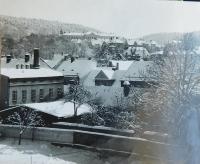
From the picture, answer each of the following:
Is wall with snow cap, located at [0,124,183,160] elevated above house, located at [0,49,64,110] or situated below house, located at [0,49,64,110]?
below

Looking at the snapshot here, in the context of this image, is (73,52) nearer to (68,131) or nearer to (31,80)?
(31,80)

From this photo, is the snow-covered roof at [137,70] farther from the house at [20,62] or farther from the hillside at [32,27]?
the house at [20,62]

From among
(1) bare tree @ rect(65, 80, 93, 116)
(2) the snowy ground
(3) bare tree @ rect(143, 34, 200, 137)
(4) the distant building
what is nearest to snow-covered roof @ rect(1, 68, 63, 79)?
(1) bare tree @ rect(65, 80, 93, 116)

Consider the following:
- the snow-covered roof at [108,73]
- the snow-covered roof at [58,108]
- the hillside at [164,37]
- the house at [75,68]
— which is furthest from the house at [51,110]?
the hillside at [164,37]

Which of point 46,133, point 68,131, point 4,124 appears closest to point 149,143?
point 68,131

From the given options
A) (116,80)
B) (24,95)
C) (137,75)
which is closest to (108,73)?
(116,80)

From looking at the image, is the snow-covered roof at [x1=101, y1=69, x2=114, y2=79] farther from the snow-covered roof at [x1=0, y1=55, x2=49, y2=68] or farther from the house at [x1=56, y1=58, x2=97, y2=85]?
the snow-covered roof at [x1=0, y1=55, x2=49, y2=68]
